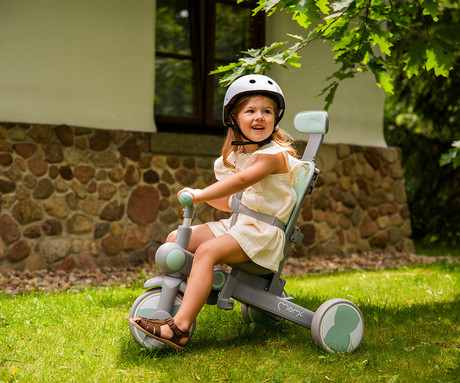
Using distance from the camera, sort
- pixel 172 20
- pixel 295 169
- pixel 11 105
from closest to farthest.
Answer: pixel 295 169 → pixel 11 105 → pixel 172 20

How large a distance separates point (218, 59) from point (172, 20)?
0.63 m

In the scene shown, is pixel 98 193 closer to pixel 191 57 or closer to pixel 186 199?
pixel 191 57

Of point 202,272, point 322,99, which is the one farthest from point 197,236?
point 322,99

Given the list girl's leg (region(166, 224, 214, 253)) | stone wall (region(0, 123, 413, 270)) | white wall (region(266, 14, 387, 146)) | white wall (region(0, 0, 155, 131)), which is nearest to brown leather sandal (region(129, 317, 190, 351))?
girl's leg (region(166, 224, 214, 253))

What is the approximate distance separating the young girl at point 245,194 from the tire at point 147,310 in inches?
4.7

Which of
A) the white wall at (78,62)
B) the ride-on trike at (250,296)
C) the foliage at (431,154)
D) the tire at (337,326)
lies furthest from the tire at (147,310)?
the foliage at (431,154)

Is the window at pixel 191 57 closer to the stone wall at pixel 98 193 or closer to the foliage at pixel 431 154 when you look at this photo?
the stone wall at pixel 98 193

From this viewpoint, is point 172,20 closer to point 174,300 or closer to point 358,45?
point 358,45

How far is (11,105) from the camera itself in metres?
5.24

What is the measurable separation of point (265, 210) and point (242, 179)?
24 centimetres

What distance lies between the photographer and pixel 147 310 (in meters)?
2.83

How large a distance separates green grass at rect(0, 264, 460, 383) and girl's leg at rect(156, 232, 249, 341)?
0.20 metres

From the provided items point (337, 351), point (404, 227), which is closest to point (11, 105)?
point (337, 351)

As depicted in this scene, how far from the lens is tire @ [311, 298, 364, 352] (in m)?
2.87
